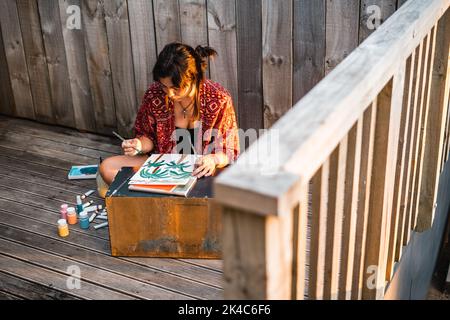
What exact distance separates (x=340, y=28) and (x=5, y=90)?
2.70 metres

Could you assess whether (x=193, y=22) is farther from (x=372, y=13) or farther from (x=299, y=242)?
(x=299, y=242)

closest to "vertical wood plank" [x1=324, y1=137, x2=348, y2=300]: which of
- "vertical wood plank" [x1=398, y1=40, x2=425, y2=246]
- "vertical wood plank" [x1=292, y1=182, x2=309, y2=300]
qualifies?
"vertical wood plank" [x1=292, y1=182, x2=309, y2=300]

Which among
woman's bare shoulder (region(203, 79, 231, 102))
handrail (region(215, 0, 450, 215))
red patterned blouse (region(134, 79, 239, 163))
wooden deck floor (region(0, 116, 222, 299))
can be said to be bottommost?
wooden deck floor (region(0, 116, 222, 299))

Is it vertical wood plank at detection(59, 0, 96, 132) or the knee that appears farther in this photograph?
vertical wood plank at detection(59, 0, 96, 132)

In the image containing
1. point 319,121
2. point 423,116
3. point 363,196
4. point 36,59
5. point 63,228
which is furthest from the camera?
point 36,59

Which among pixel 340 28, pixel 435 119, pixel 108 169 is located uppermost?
pixel 340 28

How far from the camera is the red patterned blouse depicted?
10.8 ft

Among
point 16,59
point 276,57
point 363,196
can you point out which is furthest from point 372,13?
point 16,59

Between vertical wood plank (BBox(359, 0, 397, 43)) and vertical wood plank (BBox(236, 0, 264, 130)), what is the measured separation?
0.58 metres

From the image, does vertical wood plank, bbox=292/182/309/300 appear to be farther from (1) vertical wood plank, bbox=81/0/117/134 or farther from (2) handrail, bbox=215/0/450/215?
(1) vertical wood plank, bbox=81/0/117/134

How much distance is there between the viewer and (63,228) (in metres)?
3.26

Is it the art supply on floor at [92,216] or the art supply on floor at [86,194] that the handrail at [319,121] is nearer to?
the art supply on floor at [92,216]

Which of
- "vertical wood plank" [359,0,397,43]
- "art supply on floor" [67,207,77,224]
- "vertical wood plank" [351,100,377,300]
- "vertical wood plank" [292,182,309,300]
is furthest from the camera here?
"art supply on floor" [67,207,77,224]

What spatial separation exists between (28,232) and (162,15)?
151 centimetres
